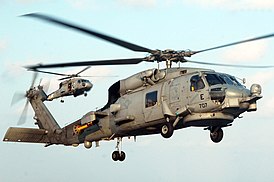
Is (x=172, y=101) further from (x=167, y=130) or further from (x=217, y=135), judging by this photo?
A: (x=217, y=135)

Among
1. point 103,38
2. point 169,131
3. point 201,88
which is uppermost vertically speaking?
point 103,38

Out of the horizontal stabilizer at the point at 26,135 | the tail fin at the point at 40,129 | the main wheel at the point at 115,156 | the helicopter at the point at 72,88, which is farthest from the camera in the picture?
the helicopter at the point at 72,88

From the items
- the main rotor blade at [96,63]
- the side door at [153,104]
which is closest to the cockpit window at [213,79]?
the side door at [153,104]

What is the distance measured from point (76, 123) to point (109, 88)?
3.11 metres

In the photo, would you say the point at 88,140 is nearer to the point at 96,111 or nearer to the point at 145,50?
the point at 96,111

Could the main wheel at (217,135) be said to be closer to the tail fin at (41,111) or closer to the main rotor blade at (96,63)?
the main rotor blade at (96,63)

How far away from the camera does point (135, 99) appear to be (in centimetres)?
2994

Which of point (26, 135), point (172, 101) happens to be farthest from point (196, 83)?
point (26, 135)

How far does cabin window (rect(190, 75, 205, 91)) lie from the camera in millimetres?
27344

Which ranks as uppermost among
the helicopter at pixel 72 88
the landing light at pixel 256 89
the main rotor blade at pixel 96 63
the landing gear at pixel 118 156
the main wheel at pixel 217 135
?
the helicopter at pixel 72 88

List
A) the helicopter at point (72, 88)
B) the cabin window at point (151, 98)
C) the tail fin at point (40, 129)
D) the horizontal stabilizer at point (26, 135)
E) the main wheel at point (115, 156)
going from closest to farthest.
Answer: the cabin window at point (151, 98) → the main wheel at point (115, 156) → the horizontal stabilizer at point (26, 135) → the tail fin at point (40, 129) → the helicopter at point (72, 88)

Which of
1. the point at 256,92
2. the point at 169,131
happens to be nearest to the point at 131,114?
the point at 169,131

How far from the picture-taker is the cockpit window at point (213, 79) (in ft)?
89.2

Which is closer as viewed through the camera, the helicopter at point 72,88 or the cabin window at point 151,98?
the cabin window at point 151,98
